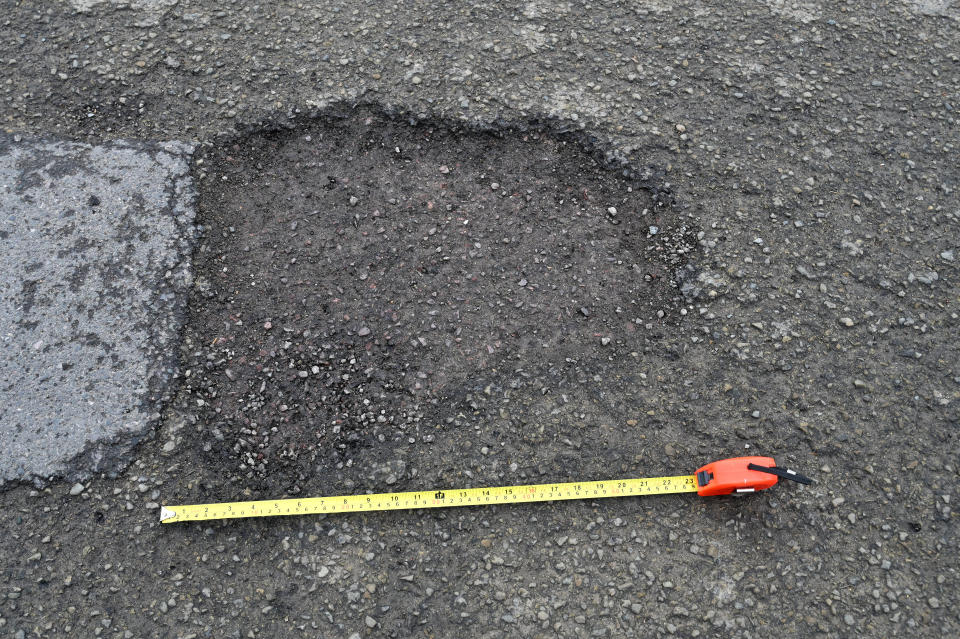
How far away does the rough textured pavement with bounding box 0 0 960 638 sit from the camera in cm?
243

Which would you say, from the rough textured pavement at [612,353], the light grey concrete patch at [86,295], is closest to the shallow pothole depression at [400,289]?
the rough textured pavement at [612,353]

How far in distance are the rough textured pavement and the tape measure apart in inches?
2.2

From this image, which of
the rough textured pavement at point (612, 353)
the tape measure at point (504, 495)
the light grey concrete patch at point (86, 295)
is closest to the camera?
the rough textured pavement at point (612, 353)

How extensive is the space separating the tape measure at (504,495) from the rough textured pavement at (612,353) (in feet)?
0.18

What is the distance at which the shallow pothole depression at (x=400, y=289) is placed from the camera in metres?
2.76

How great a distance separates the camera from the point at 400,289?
306 centimetres

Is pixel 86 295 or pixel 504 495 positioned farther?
pixel 86 295

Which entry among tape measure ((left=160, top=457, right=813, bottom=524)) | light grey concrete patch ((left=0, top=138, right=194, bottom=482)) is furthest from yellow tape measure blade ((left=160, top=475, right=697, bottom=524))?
light grey concrete patch ((left=0, top=138, right=194, bottom=482))

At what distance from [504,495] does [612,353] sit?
2.68 ft

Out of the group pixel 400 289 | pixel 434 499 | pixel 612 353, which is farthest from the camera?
pixel 400 289

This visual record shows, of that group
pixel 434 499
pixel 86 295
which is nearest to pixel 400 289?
pixel 434 499

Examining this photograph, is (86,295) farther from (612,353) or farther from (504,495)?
(612,353)

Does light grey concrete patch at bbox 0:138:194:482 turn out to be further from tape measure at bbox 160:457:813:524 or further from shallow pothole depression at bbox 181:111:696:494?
tape measure at bbox 160:457:813:524

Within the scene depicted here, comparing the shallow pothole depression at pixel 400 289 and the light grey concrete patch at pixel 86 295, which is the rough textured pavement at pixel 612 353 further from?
the light grey concrete patch at pixel 86 295
